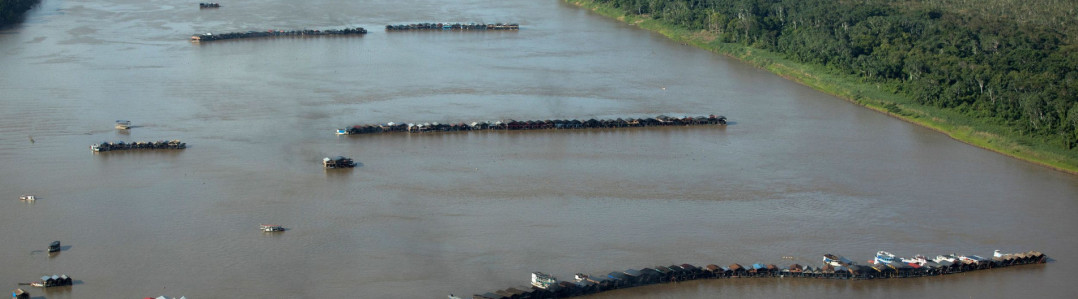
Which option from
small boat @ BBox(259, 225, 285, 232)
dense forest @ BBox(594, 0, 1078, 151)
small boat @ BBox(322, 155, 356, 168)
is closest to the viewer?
small boat @ BBox(259, 225, 285, 232)

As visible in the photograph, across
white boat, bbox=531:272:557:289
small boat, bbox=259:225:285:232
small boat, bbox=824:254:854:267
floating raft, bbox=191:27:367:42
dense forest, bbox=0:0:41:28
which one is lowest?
white boat, bbox=531:272:557:289

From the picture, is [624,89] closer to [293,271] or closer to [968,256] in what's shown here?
[968,256]

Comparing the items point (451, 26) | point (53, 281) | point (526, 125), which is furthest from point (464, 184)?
point (451, 26)

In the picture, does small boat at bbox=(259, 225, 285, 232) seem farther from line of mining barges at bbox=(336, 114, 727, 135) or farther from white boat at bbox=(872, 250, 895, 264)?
white boat at bbox=(872, 250, 895, 264)

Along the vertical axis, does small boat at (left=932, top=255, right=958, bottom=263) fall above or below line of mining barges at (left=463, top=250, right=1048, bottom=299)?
above

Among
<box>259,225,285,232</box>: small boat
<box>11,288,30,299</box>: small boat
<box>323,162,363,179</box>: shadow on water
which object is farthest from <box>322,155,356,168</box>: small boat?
<box>11,288,30,299</box>: small boat

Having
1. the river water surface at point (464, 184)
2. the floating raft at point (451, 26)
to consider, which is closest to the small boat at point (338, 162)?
the river water surface at point (464, 184)

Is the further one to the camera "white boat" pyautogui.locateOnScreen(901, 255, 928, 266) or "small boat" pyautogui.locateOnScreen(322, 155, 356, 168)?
"small boat" pyautogui.locateOnScreen(322, 155, 356, 168)

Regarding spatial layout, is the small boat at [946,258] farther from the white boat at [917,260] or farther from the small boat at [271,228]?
the small boat at [271,228]

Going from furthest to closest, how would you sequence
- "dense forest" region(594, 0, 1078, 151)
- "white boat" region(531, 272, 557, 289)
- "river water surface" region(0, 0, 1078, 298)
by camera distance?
"dense forest" region(594, 0, 1078, 151), "river water surface" region(0, 0, 1078, 298), "white boat" region(531, 272, 557, 289)
